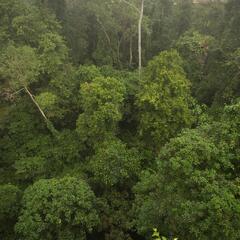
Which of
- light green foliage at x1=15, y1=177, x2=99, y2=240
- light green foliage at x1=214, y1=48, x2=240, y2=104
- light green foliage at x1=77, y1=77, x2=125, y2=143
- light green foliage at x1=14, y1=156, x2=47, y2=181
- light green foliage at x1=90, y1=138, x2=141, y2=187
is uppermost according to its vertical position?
light green foliage at x1=214, y1=48, x2=240, y2=104

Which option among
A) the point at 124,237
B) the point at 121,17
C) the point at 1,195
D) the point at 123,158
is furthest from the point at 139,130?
the point at 121,17

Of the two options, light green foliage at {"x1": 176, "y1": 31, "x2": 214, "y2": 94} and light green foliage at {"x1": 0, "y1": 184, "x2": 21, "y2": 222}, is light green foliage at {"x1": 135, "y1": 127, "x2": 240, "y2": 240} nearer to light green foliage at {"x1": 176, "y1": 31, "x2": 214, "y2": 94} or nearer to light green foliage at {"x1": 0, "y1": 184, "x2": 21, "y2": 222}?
light green foliage at {"x1": 0, "y1": 184, "x2": 21, "y2": 222}

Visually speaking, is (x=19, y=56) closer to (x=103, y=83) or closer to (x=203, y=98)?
(x=103, y=83)

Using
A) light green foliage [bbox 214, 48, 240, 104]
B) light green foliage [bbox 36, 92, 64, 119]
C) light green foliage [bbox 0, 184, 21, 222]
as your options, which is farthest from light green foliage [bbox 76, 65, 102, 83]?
light green foliage [bbox 0, 184, 21, 222]

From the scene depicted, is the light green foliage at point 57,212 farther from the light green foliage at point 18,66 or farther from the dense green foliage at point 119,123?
the light green foliage at point 18,66

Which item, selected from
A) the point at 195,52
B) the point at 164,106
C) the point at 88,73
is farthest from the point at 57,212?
the point at 195,52
